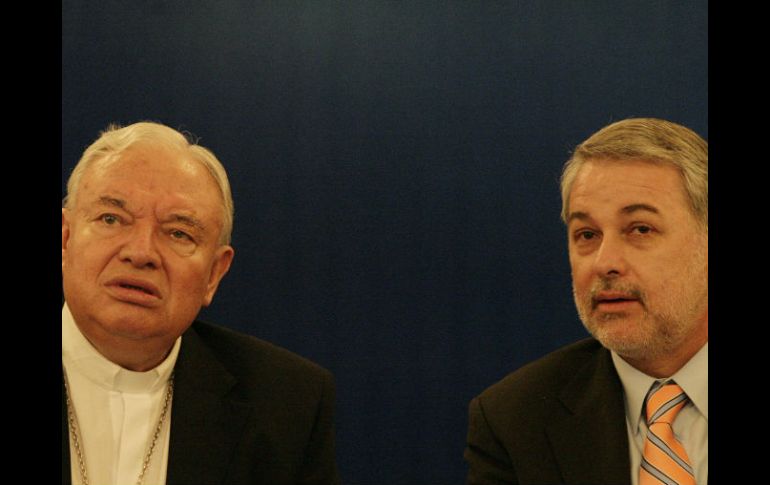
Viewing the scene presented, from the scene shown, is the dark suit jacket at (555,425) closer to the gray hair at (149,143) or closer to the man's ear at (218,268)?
the man's ear at (218,268)

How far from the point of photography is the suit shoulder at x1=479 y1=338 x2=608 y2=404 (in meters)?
2.88

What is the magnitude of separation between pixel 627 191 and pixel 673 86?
0.47 metres

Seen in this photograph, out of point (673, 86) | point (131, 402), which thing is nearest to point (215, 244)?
point (131, 402)

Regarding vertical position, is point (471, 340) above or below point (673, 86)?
below

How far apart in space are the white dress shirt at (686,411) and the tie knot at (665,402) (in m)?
0.02

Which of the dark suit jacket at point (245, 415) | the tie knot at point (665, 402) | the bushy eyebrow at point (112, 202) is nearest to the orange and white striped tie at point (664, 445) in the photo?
the tie knot at point (665, 402)

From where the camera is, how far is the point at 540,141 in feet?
9.70

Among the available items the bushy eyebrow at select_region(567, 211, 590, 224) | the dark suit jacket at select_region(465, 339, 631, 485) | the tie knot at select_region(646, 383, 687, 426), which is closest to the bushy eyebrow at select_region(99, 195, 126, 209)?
the dark suit jacket at select_region(465, 339, 631, 485)

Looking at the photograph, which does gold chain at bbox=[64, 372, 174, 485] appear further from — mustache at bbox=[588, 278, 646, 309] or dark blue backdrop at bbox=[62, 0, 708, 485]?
mustache at bbox=[588, 278, 646, 309]

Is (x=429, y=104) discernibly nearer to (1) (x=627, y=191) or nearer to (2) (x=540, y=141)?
(2) (x=540, y=141)

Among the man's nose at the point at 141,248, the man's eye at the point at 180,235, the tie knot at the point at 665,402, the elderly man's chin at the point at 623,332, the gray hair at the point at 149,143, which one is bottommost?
the tie knot at the point at 665,402

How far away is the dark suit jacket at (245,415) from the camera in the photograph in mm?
2689

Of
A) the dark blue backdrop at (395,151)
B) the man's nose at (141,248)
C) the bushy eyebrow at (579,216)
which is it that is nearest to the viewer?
the man's nose at (141,248)

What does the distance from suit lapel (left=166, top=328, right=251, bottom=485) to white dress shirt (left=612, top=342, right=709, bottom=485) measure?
1.22 m
